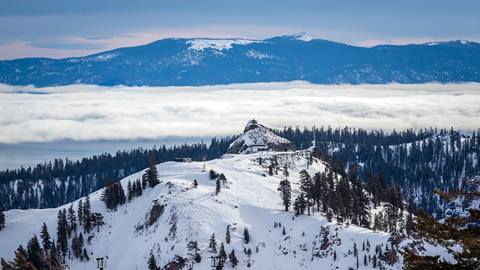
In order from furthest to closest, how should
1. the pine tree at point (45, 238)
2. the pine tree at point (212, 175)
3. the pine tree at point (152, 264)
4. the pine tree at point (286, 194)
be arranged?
1. the pine tree at point (212, 175)
2. the pine tree at point (45, 238)
3. the pine tree at point (286, 194)
4. the pine tree at point (152, 264)

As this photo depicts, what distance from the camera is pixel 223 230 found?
Result: 141500 mm

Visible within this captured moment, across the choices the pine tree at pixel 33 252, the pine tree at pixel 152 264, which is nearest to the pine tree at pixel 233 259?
the pine tree at pixel 152 264

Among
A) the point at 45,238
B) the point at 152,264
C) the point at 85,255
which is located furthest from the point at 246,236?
the point at 45,238

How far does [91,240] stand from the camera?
155625 millimetres

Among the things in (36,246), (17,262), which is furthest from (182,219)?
(17,262)

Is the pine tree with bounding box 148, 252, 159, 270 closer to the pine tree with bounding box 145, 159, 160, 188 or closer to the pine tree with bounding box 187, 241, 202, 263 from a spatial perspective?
the pine tree with bounding box 187, 241, 202, 263

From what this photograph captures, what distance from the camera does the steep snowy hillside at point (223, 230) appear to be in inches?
→ 5022

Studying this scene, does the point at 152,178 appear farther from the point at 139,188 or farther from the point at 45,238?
the point at 45,238

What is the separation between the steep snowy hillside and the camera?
128 meters

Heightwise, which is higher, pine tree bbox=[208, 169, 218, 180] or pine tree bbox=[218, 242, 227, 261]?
pine tree bbox=[208, 169, 218, 180]

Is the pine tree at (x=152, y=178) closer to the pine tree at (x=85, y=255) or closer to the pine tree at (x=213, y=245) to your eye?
the pine tree at (x=85, y=255)

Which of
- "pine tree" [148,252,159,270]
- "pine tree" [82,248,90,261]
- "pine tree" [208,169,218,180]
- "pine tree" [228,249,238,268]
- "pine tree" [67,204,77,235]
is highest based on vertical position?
"pine tree" [208,169,218,180]

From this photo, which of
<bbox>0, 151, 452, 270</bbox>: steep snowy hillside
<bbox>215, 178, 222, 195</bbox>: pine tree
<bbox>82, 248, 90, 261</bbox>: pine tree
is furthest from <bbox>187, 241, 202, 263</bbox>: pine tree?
<bbox>82, 248, 90, 261</bbox>: pine tree

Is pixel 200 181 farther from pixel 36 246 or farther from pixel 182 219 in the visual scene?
pixel 36 246
